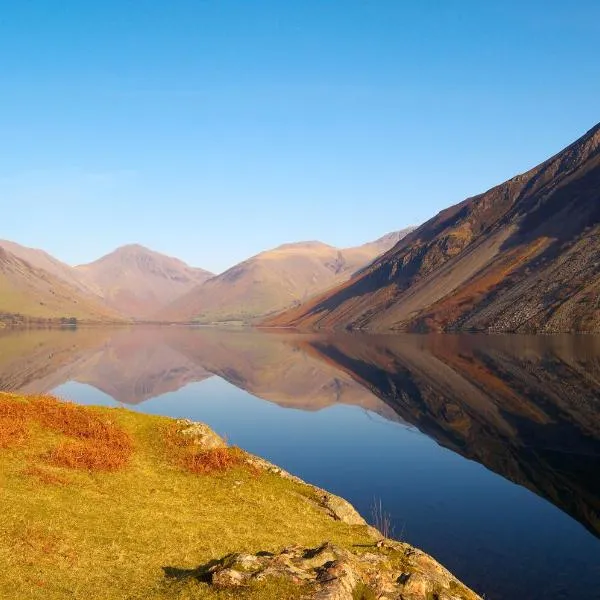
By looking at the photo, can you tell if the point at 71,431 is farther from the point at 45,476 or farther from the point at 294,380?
the point at 294,380

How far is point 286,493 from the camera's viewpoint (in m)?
23.8

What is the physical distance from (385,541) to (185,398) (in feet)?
203

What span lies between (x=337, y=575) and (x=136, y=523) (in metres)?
7.72

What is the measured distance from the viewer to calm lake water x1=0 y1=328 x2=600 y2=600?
968 inches

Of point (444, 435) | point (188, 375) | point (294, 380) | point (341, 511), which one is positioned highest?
point (341, 511)

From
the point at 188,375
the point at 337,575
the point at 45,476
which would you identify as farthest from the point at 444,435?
the point at 188,375

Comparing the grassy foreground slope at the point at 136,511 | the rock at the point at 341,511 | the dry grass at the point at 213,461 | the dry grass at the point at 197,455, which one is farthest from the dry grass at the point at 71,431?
the rock at the point at 341,511

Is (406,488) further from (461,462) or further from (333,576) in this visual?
(333,576)

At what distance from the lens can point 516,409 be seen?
187 ft

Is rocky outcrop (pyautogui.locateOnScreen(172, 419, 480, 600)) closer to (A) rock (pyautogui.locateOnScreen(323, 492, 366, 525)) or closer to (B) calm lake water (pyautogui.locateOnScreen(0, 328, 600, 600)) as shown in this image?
(A) rock (pyautogui.locateOnScreen(323, 492, 366, 525))

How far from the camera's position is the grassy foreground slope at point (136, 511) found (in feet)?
45.2

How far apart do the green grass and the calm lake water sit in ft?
24.1

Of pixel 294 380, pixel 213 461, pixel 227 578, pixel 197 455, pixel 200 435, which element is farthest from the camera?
pixel 294 380

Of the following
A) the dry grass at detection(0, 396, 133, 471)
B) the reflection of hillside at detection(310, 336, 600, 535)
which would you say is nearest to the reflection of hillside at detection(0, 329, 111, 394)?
the reflection of hillside at detection(310, 336, 600, 535)
